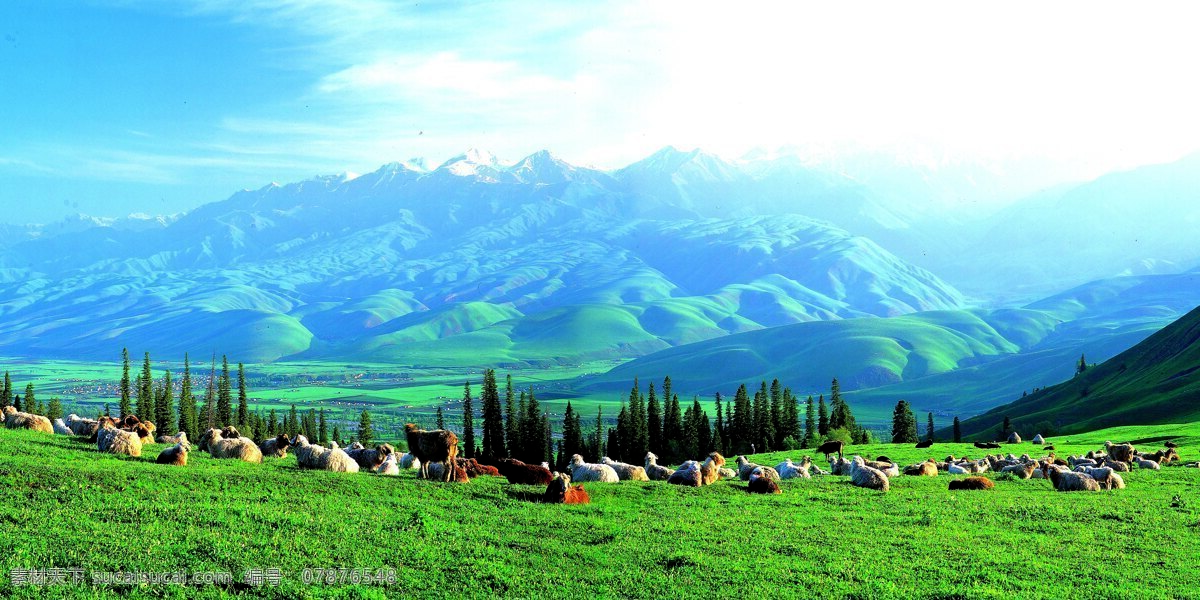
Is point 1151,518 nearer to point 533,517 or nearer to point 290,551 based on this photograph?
point 533,517

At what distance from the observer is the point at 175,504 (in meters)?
21.3

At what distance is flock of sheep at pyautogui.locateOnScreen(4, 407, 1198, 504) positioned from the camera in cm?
3025

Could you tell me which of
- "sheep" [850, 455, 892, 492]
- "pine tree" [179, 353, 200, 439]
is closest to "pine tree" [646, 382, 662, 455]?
"pine tree" [179, 353, 200, 439]

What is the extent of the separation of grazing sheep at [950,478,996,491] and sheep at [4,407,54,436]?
43.4 m

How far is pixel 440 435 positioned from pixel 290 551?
11.5 metres

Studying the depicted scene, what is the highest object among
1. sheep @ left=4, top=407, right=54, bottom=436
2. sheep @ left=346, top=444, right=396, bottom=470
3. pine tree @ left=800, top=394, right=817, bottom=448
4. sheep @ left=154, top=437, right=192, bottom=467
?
sheep @ left=4, top=407, right=54, bottom=436

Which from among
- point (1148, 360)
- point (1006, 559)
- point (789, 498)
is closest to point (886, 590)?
point (1006, 559)

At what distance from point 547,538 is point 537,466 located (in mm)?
10683

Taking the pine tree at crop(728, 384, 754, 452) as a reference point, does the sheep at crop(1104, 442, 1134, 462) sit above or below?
above

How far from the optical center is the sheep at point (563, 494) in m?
27.1

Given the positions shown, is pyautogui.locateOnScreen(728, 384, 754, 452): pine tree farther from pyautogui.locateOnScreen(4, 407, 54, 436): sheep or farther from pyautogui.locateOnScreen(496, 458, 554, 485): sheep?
pyautogui.locateOnScreen(4, 407, 54, 436): sheep

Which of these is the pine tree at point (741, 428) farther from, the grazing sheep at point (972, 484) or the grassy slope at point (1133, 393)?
the grazing sheep at point (972, 484)

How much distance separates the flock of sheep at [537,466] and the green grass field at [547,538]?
1345mm

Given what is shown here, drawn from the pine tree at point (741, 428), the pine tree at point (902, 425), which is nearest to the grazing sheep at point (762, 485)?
the pine tree at point (741, 428)
